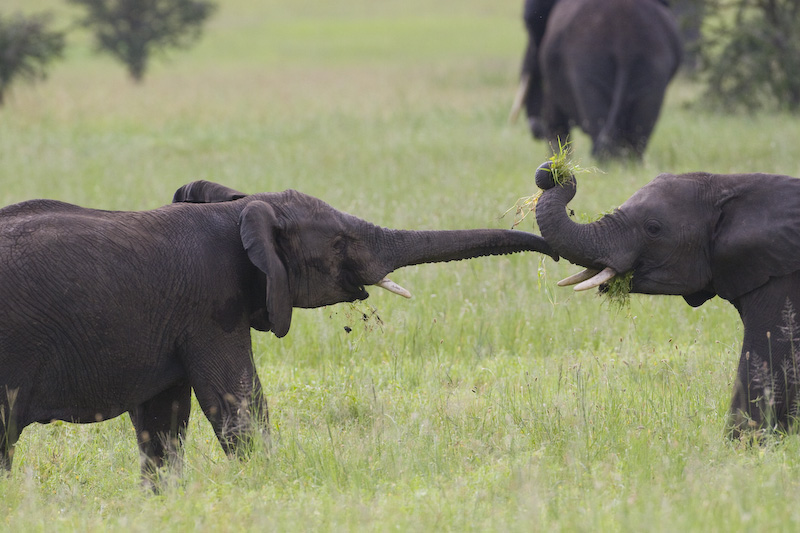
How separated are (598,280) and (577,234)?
27cm

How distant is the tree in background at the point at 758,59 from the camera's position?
60.1 feet

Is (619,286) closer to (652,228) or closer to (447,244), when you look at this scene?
(652,228)

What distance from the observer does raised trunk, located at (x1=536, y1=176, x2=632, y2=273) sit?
5723 millimetres

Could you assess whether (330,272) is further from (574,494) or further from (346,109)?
(346,109)

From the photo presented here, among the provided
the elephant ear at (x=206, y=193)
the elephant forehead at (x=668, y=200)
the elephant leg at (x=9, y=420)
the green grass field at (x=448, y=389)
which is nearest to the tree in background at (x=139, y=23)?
the green grass field at (x=448, y=389)

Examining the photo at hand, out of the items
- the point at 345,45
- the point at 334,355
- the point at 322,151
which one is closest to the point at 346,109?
the point at 322,151

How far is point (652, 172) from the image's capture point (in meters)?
12.2

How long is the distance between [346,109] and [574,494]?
62.1 ft

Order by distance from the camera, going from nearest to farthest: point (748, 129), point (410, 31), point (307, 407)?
1. point (307, 407)
2. point (748, 129)
3. point (410, 31)

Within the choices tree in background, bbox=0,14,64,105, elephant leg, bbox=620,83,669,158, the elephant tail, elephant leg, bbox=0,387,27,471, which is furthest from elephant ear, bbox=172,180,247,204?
tree in background, bbox=0,14,64,105

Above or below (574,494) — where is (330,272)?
above

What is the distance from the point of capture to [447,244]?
5.82 m

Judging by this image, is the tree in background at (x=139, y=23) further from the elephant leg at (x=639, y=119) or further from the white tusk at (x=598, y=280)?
the white tusk at (x=598, y=280)

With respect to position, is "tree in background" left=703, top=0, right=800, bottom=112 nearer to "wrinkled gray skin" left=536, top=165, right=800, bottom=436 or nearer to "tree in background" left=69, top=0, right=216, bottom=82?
"wrinkled gray skin" left=536, top=165, right=800, bottom=436
